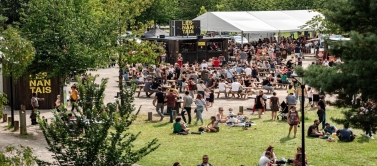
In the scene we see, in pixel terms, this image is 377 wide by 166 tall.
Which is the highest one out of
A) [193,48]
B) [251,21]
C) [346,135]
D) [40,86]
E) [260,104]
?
[251,21]

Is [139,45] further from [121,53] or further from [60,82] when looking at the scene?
[60,82]

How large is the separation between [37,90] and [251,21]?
27.4m

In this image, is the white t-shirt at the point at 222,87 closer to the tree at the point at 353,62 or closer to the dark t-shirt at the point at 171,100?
the dark t-shirt at the point at 171,100

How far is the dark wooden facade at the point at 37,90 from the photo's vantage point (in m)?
29.8

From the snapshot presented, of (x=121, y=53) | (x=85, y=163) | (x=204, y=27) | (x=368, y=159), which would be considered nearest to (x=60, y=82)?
(x=121, y=53)

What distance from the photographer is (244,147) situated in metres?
22.8

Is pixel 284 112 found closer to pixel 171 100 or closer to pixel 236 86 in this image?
pixel 171 100

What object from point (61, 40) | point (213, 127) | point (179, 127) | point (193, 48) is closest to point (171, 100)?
point (179, 127)

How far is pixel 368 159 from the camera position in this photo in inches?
835

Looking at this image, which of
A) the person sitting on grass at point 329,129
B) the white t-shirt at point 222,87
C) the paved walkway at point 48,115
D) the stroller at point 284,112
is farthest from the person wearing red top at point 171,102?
the white t-shirt at point 222,87

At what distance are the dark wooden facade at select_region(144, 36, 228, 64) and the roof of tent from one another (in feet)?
12.1

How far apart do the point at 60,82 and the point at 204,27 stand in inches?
1106

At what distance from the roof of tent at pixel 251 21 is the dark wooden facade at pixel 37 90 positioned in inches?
932

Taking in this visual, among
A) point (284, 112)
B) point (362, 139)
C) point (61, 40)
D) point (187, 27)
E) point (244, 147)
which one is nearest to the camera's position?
point (244, 147)
